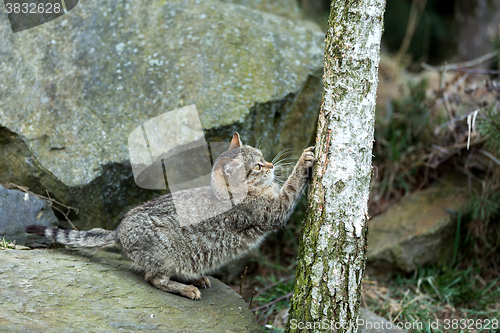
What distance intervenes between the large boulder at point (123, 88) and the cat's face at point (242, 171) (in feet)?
1.54

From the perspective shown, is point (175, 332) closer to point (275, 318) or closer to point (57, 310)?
point (57, 310)

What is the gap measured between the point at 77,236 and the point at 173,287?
0.77 m

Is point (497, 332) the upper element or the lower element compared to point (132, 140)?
lower

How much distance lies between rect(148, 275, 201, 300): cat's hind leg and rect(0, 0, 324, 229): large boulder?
0.91 meters

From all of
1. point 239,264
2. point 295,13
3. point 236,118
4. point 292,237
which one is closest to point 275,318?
point 239,264

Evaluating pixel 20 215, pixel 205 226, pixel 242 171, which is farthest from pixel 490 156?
pixel 20 215

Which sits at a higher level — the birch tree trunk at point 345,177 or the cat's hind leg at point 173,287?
the birch tree trunk at point 345,177

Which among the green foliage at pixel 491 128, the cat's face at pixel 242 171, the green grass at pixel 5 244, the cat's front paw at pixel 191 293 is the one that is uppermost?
the green foliage at pixel 491 128

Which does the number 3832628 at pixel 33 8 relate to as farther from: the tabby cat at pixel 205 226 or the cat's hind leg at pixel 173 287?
the cat's hind leg at pixel 173 287

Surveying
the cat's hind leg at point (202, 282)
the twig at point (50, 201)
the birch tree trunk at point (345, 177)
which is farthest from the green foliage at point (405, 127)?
the twig at point (50, 201)

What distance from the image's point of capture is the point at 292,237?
4.67 meters

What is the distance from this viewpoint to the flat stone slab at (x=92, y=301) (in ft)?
7.54

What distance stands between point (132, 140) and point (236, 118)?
0.92 meters

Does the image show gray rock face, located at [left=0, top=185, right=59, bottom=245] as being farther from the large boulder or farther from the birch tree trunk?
the birch tree trunk
